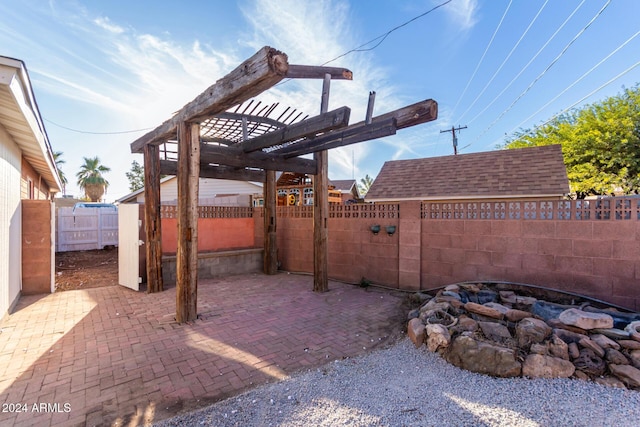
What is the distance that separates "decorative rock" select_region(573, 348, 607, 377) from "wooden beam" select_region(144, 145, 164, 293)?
6.27m

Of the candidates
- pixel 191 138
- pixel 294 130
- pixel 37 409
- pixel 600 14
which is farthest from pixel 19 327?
pixel 600 14

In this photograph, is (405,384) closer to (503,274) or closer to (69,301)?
(503,274)

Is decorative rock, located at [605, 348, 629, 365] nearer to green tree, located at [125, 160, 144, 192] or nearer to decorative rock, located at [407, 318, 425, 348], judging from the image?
decorative rock, located at [407, 318, 425, 348]

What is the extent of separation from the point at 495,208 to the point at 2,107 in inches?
270

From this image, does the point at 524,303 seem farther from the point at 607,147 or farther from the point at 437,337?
the point at 607,147

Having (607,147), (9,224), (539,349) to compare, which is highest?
(607,147)

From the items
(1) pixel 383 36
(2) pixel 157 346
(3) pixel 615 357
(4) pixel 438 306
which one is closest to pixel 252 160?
(2) pixel 157 346

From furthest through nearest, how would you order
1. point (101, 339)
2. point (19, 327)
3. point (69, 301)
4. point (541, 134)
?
point (541, 134)
point (69, 301)
point (19, 327)
point (101, 339)

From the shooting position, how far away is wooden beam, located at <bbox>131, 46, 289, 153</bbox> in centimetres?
238

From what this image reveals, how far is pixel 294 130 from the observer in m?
3.88

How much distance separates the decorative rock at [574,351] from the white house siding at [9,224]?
6.69 meters

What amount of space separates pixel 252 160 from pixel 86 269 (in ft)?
21.1

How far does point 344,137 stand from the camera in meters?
4.24

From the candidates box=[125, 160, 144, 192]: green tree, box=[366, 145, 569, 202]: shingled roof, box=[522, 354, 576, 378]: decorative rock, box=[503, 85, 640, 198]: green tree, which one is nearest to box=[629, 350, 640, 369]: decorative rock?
box=[522, 354, 576, 378]: decorative rock
